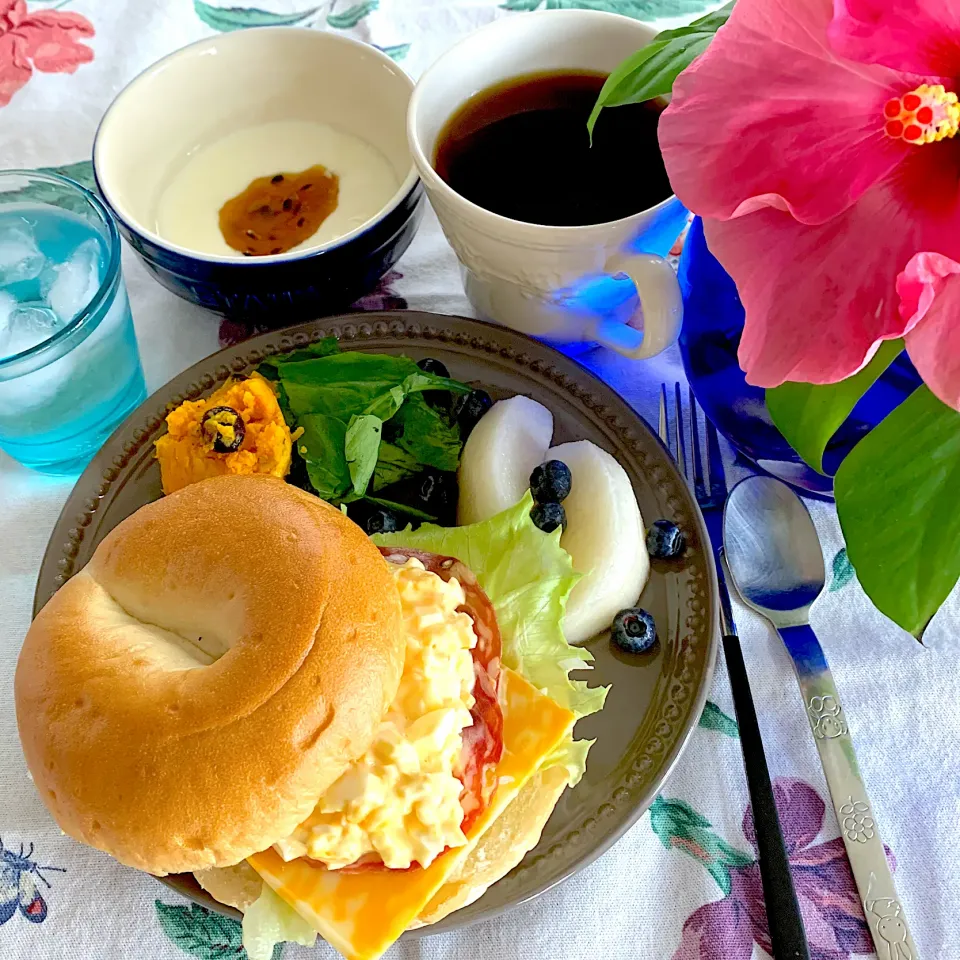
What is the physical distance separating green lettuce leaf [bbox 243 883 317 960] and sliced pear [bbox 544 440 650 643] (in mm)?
324

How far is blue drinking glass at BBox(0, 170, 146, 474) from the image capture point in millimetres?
881

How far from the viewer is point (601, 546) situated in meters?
0.82

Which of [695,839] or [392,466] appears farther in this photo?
[392,466]

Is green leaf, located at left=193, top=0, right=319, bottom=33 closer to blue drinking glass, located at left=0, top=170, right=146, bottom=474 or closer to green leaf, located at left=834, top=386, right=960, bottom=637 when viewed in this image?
blue drinking glass, located at left=0, top=170, right=146, bottom=474

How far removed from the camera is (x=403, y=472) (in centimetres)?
92

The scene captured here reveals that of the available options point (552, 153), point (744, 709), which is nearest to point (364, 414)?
point (552, 153)

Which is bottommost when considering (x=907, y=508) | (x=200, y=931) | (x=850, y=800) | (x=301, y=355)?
(x=200, y=931)

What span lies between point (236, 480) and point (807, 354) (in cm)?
49

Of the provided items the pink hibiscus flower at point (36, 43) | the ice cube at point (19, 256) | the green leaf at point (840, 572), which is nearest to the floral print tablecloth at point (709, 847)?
the green leaf at point (840, 572)

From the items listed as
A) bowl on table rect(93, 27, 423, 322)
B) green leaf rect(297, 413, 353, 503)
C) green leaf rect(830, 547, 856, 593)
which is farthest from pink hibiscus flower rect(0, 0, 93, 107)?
green leaf rect(830, 547, 856, 593)

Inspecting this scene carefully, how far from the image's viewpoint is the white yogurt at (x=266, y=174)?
102cm

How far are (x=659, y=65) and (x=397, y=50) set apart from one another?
2.48ft

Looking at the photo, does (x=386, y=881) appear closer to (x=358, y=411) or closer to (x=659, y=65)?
(x=358, y=411)

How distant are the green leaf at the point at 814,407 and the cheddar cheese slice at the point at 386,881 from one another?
314mm
